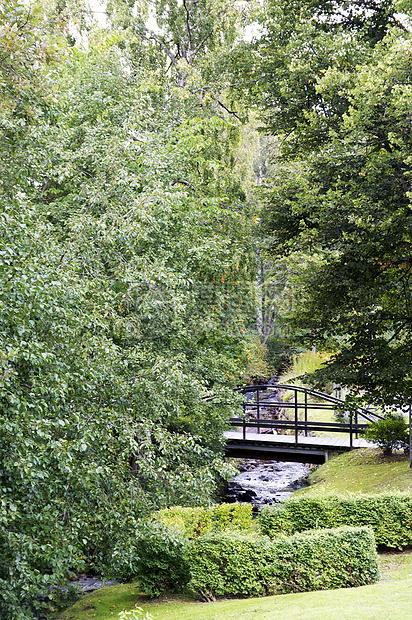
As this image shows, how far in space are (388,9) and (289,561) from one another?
1152 centimetres

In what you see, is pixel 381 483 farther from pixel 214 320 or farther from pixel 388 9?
pixel 388 9

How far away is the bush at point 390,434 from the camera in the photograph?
13750 millimetres

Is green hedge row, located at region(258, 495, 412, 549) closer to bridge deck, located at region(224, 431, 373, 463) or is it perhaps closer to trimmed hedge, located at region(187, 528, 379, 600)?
trimmed hedge, located at region(187, 528, 379, 600)

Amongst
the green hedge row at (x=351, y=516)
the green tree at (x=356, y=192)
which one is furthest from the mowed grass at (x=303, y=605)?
the green tree at (x=356, y=192)

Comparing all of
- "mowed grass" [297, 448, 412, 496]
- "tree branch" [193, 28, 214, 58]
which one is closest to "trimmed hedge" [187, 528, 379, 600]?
"mowed grass" [297, 448, 412, 496]

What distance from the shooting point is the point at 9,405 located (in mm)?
5105

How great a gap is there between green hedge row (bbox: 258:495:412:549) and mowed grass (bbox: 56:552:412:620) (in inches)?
14.6

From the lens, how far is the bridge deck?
16.0 m

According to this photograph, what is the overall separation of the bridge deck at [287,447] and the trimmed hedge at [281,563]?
28.9 feet

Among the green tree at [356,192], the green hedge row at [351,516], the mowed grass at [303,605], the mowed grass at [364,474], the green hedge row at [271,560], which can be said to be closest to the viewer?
the mowed grass at [303,605]

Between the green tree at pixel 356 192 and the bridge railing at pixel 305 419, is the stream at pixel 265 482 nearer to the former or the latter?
the bridge railing at pixel 305 419

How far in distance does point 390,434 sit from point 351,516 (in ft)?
18.8

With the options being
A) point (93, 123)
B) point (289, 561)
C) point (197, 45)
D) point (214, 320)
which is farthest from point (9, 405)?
point (197, 45)

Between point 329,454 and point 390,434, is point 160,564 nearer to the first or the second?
point 390,434
